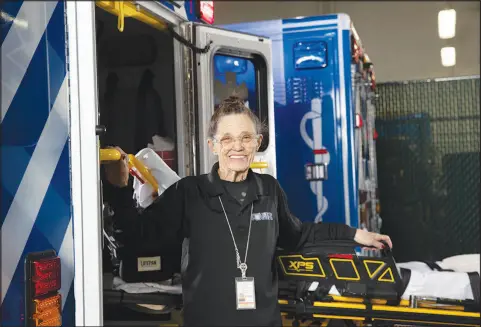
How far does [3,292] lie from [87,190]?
1.15 feet

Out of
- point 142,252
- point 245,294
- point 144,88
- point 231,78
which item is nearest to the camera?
point 245,294

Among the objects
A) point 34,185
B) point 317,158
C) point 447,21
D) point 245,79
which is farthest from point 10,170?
point 447,21

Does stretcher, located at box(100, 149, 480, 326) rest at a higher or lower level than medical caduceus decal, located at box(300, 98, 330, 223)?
lower

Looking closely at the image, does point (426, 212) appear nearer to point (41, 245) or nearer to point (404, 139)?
point (404, 139)

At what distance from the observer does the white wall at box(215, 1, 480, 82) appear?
923 centimetres

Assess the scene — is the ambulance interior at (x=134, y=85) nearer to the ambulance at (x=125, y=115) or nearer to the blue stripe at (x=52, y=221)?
the ambulance at (x=125, y=115)

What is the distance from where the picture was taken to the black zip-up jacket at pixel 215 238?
2.06 m

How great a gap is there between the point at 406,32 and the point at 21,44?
833 centimetres

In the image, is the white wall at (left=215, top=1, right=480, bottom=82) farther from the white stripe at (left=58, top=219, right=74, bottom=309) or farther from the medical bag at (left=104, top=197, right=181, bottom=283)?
the white stripe at (left=58, top=219, right=74, bottom=309)

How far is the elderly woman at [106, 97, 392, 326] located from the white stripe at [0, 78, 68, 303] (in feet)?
0.92

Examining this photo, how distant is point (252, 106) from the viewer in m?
2.88

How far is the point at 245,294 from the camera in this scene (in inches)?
80.3

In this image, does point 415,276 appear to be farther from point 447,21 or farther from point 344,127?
point 447,21

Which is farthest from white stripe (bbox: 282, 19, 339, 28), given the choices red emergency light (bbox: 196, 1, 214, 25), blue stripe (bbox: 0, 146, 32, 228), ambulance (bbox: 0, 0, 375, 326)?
blue stripe (bbox: 0, 146, 32, 228)
